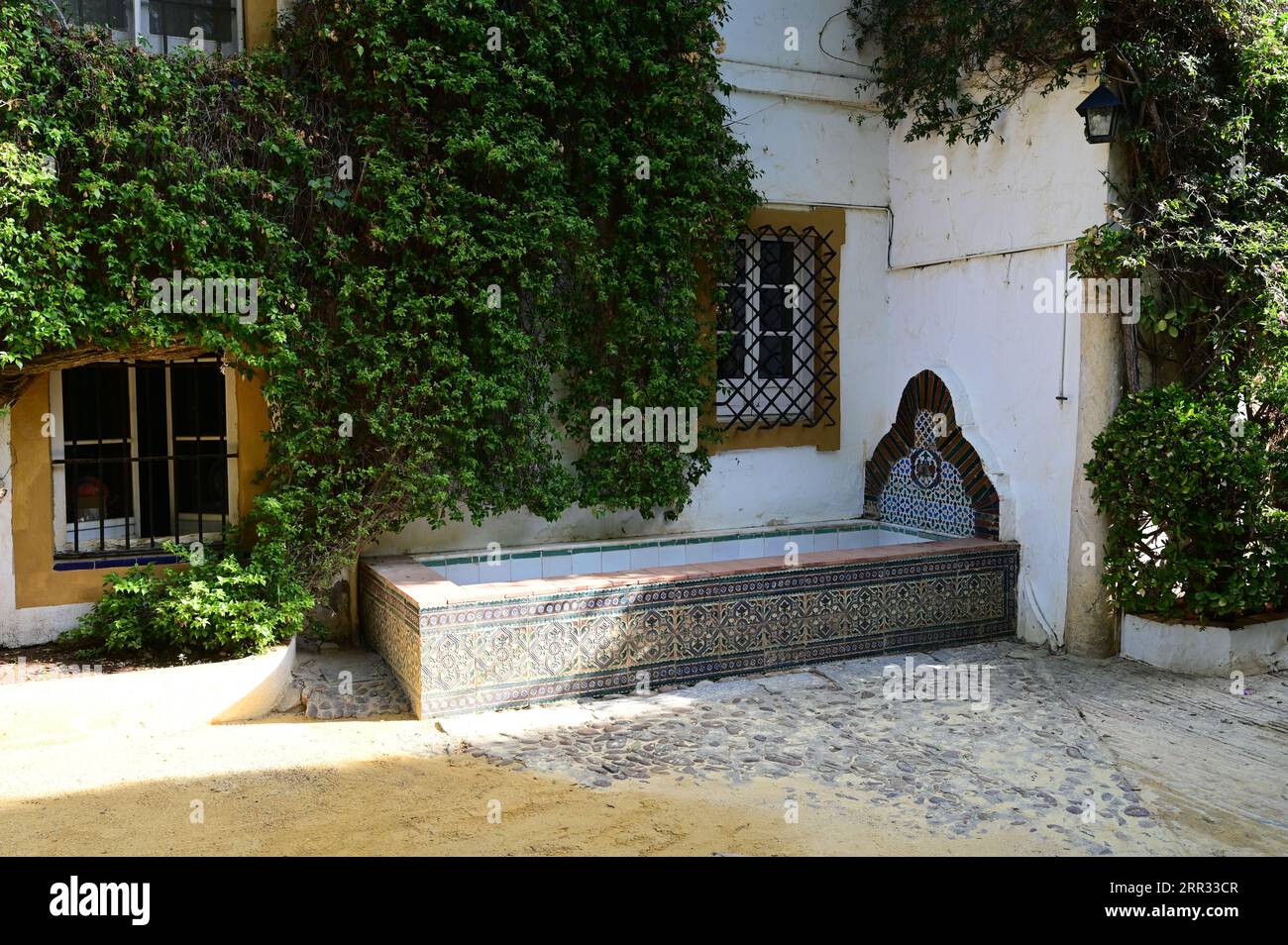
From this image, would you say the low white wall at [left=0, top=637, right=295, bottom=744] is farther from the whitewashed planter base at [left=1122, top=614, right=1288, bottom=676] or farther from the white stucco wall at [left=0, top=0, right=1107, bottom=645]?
the whitewashed planter base at [left=1122, top=614, right=1288, bottom=676]

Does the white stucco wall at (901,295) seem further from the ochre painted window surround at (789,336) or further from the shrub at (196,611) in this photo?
the shrub at (196,611)

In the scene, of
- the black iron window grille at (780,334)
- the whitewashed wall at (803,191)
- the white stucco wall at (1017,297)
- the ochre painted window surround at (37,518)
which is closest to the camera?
the ochre painted window surround at (37,518)

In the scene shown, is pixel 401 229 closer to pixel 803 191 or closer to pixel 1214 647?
pixel 803 191

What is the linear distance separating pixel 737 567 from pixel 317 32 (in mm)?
3729

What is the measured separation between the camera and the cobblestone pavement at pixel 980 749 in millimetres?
3838

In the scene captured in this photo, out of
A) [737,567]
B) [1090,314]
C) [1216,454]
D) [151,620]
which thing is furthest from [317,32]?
[1216,454]

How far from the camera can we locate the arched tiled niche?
6673 mm

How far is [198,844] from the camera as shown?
351cm

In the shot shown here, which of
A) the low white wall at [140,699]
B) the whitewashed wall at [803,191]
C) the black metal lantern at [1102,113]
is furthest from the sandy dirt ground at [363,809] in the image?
the black metal lantern at [1102,113]

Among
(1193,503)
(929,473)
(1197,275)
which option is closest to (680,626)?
(929,473)

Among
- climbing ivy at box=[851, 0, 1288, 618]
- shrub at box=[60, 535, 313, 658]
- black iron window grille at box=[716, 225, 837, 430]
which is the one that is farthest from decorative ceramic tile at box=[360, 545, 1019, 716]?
black iron window grille at box=[716, 225, 837, 430]

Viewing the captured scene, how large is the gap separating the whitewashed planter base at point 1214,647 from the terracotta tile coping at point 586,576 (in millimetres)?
962

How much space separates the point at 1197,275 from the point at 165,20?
Result: 5.86 meters

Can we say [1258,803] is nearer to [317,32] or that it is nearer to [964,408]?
[964,408]
